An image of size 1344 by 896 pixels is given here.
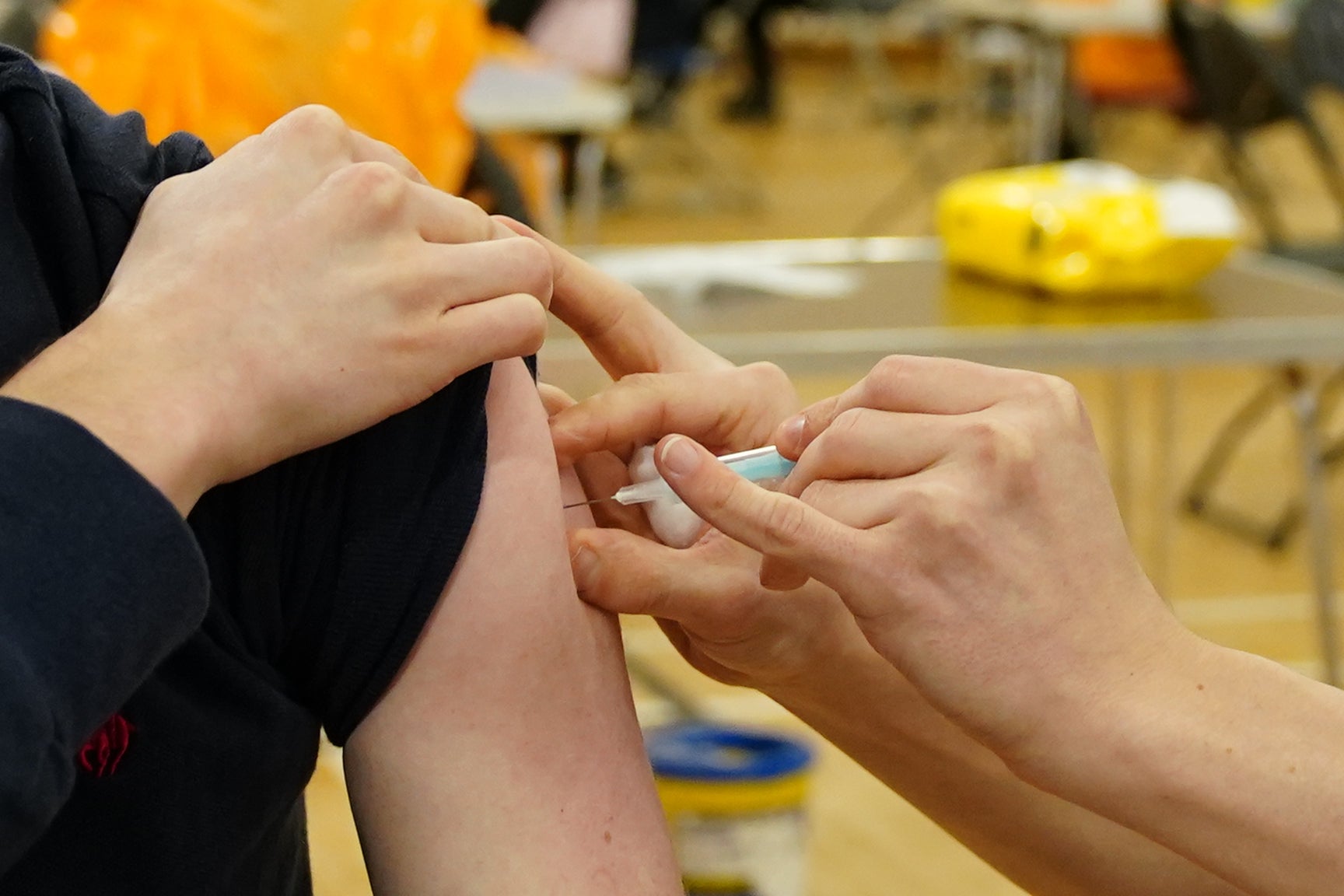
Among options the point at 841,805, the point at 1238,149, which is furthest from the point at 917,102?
the point at 841,805

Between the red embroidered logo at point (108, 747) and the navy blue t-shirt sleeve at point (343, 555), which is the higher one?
the navy blue t-shirt sleeve at point (343, 555)

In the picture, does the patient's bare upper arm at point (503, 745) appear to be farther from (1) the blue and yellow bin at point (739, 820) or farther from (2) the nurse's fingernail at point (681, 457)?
(1) the blue and yellow bin at point (739, 820)

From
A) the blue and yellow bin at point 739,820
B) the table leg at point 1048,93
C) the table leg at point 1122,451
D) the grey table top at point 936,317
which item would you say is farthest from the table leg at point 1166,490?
the table leg at point 1048,93

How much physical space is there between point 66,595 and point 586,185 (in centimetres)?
410

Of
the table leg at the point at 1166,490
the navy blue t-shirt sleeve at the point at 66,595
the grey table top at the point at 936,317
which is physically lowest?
the table leg at the point at 1166,490

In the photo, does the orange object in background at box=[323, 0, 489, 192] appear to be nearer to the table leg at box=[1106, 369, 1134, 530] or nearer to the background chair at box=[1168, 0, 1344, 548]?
the table leg at box=[1106, 369, 1134, 530]

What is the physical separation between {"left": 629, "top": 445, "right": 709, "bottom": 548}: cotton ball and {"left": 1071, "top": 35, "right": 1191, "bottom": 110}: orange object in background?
5.18m

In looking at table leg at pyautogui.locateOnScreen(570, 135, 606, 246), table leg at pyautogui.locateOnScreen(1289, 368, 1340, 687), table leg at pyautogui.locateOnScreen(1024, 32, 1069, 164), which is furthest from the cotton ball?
table leg at pyautogui.locateOnScreen(1024, 32, 1069, 164)

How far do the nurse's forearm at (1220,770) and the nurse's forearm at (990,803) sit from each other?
0.14 metres

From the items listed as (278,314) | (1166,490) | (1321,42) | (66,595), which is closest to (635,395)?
(278,314)

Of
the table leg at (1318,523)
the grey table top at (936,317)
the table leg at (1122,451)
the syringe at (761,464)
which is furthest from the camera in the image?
the table leg at (1122,451)

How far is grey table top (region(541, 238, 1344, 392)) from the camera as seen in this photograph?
1.84 metres

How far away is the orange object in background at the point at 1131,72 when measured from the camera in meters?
5.75

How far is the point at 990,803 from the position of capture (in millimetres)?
977
